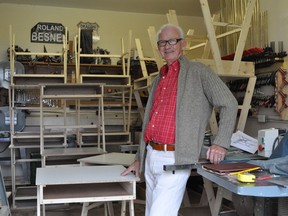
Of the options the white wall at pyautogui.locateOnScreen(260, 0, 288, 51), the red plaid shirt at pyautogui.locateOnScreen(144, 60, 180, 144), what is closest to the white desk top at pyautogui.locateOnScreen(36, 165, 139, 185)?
the red plaid shirt at pyautogui.locateOnScreen(144, 60, 180, 144)

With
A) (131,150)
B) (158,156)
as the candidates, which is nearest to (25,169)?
(131,150)

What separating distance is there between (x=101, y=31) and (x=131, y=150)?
3334 mm

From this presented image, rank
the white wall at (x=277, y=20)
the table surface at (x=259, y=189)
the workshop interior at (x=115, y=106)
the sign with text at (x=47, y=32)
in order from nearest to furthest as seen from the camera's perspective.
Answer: the table surface at (x=259, y=189)
the workshop interior at (x=115, y=106)
the white wall at (x=277, y=20)
the sign with text at (x=47, y=32)

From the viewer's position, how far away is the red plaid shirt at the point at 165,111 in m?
2.12

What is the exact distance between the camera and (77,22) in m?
7.01

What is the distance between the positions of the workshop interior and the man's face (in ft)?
2.13

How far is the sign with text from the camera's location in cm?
680

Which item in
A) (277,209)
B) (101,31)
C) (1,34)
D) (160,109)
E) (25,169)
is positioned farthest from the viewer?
(101,31)

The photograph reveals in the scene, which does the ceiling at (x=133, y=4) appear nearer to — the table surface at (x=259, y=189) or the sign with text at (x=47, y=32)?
the sign with text at (x=47, y=32)

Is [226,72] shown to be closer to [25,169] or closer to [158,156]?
[158,156]

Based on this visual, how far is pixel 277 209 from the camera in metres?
1.79

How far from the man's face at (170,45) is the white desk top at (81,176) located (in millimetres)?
780

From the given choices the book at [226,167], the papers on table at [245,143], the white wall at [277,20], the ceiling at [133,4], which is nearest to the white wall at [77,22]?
the ceiling at [133,4]

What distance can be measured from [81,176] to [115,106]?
150 inches
